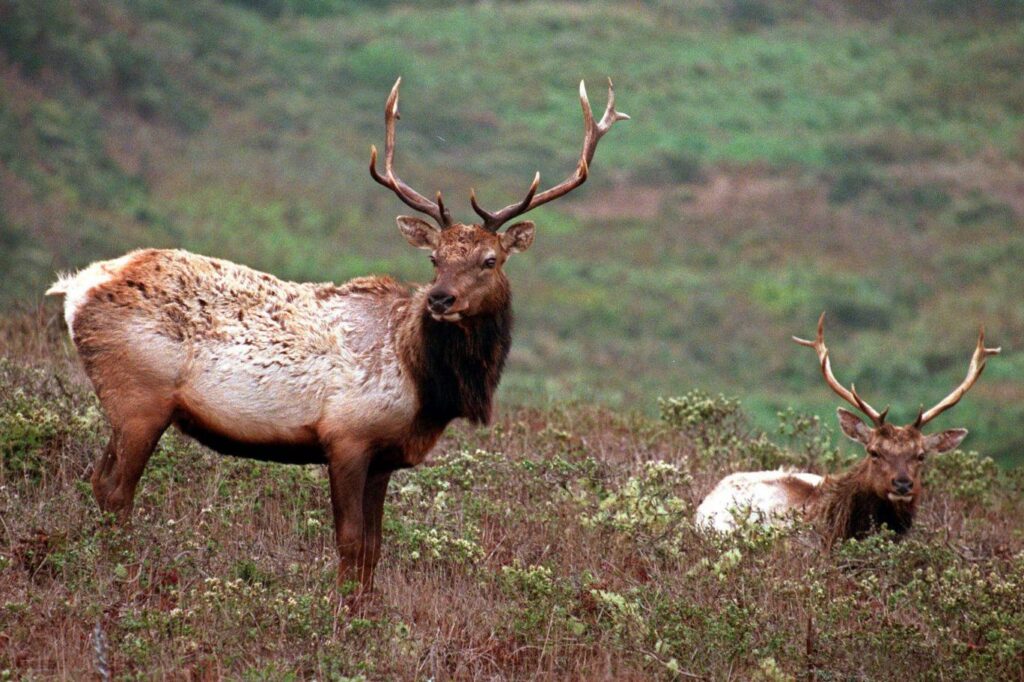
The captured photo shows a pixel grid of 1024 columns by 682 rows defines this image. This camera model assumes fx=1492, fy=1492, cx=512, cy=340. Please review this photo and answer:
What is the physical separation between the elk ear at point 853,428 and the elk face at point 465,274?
3.69 meters

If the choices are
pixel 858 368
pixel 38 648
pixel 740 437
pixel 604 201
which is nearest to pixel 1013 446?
pixel 858 368

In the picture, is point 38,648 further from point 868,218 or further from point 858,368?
point 868,218

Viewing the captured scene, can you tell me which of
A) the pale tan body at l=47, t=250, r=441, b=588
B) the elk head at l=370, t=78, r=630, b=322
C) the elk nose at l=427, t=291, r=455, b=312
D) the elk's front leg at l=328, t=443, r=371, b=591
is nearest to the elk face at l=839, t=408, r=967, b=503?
the elk head at l=370, t=78, r=630, b=322

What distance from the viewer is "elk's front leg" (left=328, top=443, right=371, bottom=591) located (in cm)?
778

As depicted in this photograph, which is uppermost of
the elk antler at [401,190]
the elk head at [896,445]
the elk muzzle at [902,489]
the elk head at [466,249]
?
the elk antler at [401,190]

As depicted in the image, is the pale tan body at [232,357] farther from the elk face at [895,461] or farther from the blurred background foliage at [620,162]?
the blurred background foliage at [620,162]

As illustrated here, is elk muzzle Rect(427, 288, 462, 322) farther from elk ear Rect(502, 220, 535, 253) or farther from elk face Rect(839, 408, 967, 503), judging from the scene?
elk face Rect(839, 408, 967, 503)

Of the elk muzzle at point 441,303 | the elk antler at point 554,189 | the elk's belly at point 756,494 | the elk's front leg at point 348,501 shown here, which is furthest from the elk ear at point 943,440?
the elk's front leg at point 348,501

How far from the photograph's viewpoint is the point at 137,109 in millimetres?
36938

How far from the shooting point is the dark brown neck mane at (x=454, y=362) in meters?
8.11

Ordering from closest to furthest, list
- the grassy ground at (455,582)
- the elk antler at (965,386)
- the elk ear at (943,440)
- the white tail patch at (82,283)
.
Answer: the grassy ground at (455,582) < the white tail patch at (82,283) < the elk antler at (965,386) < the elk ear at (943,440)

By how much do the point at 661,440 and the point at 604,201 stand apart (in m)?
27.5

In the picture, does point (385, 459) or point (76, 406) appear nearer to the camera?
point (385, 459)

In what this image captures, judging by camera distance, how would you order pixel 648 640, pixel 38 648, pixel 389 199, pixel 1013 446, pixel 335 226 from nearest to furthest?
pixel 38 648
pixel 648 640
pixel 1013 446
pixel 335 226
pixel 389 199
